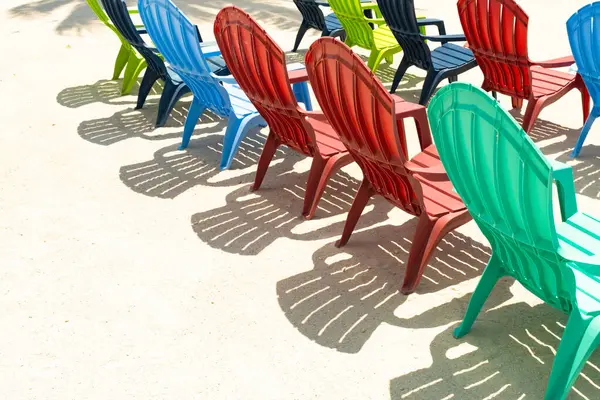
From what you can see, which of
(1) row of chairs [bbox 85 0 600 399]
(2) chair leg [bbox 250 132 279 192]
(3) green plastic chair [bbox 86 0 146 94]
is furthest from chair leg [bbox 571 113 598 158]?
(3) green plastic chair [bbox 86 0 146 94]

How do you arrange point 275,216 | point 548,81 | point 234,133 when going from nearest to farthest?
1. point 275,216
2. point 234,133
3. point 548,81

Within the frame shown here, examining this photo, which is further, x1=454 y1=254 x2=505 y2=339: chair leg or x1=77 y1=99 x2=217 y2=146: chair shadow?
x1=77 y1=99 x2=217 y2=146: chair shadow

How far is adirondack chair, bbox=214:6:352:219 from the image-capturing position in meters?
5.13

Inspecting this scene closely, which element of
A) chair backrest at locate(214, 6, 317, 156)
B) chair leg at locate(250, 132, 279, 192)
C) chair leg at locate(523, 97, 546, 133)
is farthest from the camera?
chair leg at locate(523, 97, 546, 133)

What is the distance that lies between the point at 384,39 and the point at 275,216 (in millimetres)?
3943

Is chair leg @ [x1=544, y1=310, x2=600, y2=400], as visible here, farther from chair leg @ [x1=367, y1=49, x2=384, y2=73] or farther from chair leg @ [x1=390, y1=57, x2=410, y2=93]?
chair leg @ [x1=367, y1=49, x2=384, y2=73]

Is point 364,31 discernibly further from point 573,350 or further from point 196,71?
point 573,350

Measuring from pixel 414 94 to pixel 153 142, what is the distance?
2.96 meters

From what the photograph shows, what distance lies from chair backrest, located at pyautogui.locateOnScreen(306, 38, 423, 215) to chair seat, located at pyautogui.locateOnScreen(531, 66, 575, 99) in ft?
8.36

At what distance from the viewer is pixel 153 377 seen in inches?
152

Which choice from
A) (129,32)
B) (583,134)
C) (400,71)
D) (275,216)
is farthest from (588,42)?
(129,32)

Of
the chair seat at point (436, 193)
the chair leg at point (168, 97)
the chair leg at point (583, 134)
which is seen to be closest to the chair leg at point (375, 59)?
the chair leg at point (168, 97)

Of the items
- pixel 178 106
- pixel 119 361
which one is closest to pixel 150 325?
pixel 119 361

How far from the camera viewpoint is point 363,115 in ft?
14.0
